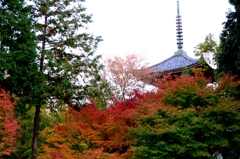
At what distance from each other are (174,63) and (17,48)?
38.6ft

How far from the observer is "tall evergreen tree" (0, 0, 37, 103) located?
10.8m

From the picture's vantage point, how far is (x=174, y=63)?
67.9 ft

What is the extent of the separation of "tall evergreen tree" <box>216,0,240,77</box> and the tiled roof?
8602 millimetres

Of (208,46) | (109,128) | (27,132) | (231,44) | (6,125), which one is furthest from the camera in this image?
(208,46)

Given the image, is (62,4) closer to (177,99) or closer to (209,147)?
(177,99)

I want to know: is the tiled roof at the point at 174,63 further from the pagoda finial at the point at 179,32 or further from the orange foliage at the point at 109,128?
the orange foliage at the point at 109,128

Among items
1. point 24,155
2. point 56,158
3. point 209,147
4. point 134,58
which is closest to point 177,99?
point 209,147

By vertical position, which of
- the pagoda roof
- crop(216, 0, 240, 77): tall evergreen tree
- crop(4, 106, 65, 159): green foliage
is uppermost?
the pagoda roof

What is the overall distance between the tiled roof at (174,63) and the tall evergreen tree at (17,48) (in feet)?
32.4

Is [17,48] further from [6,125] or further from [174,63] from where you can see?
[174,63]

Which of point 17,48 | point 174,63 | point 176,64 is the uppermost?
point 174,63

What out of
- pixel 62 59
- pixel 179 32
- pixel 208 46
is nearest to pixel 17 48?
pixel 62 59

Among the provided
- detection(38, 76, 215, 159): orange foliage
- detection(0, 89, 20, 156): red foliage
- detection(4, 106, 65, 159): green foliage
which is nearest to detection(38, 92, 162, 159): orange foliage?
detection(38, 76, 215, 159): orange foliage

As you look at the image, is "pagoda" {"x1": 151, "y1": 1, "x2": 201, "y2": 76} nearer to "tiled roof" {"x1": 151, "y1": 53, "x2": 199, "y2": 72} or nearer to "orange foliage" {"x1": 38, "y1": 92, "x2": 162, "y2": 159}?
"tiled roof" {"x1": 151, "y1": 53, "x2": 199, "y2": 72}
